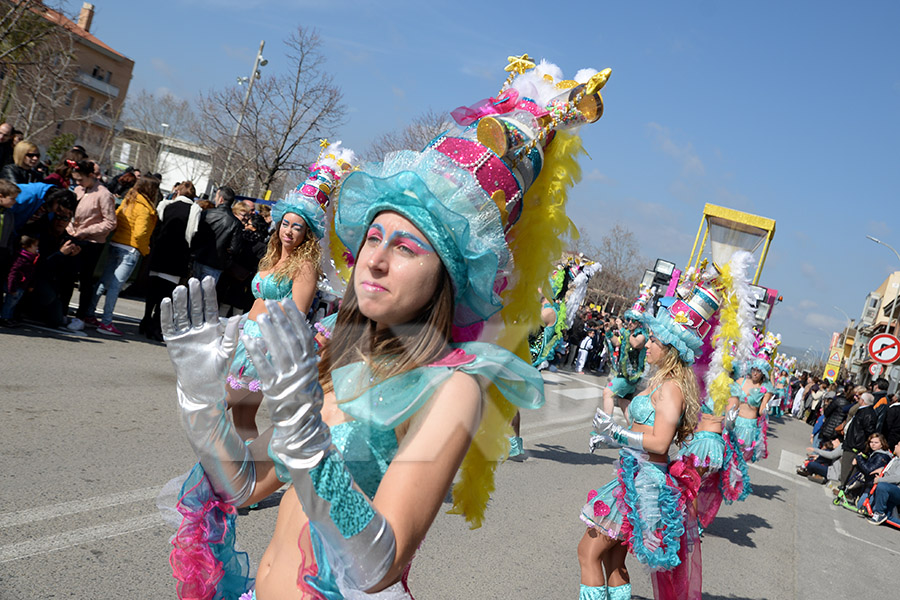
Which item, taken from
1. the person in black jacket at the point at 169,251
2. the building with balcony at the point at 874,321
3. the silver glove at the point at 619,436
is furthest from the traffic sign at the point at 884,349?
the building with balcony at the point at 874,321

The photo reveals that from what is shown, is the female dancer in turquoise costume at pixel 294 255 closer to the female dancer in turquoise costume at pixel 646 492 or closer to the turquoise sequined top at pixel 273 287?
the turquoise sequined top at pixel 273 287

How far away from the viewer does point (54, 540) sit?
3.40 m

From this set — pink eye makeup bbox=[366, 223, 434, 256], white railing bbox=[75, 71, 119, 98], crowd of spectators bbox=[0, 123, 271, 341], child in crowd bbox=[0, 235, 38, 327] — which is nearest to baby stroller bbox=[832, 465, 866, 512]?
crowd of spectators bbox=[0, 123, 271, 341]

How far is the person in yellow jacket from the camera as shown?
8.50 meters

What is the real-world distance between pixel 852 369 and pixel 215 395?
227 ft

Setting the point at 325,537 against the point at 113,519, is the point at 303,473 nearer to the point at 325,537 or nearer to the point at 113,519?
the point at 325,537

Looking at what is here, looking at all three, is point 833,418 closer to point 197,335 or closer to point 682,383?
point 682,383

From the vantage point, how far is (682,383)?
4.02m

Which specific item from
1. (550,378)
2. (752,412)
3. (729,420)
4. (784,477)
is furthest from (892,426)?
(550,378)

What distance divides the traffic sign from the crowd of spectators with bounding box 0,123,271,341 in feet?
36.6

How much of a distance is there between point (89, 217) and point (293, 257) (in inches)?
183

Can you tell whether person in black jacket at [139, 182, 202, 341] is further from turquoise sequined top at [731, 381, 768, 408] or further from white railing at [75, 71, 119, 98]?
white railing at [75, 71, 119, 98]

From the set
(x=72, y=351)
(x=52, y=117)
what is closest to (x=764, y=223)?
(x=72, y=351)

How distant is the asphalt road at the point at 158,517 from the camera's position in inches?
129
